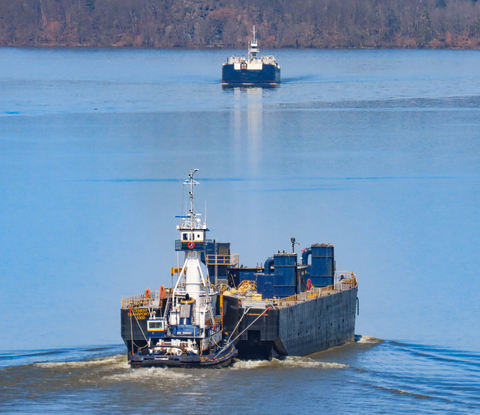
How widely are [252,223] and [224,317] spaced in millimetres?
31302

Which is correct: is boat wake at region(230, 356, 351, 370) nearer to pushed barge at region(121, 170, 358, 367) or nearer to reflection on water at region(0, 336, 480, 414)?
reflection on water at region(0, 336, 480, 414)

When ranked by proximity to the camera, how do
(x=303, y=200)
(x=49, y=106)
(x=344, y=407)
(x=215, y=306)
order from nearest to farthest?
(x=344, y=407) < (x=215, y=306) < (x=303, y=200) < (x=49, y=106)

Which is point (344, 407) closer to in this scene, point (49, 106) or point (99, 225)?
point (99, 225)

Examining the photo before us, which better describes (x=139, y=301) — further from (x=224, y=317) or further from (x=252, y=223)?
(x=252, y=223)

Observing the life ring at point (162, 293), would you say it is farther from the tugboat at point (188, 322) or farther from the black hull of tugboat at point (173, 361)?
the black hull of tugboat at point (173, 361)

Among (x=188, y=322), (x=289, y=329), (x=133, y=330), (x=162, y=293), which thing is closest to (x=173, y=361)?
(x=188, y=322)

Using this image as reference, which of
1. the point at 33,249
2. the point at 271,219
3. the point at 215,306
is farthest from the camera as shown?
the point at 271,219

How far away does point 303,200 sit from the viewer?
342ft

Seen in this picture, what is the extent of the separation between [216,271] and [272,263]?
4.28m

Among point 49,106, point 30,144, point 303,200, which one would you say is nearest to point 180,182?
point 303,200

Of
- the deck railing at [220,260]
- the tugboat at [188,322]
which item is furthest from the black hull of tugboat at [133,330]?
the deck railing at [220,260]

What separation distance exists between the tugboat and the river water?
95cm

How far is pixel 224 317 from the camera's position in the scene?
61719 mm

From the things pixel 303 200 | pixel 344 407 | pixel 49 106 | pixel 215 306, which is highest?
pixel 49 106
